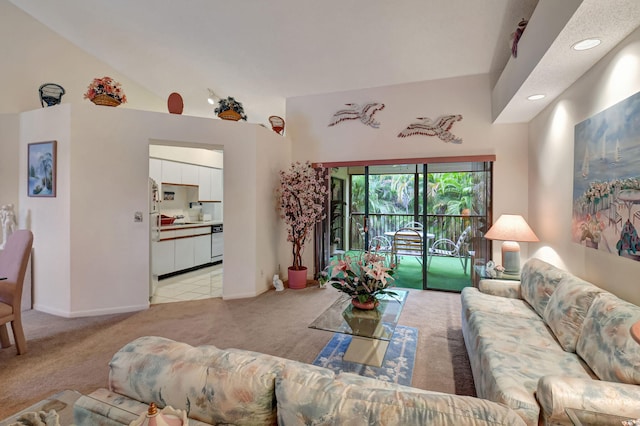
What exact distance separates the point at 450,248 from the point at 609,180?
8.55 feet

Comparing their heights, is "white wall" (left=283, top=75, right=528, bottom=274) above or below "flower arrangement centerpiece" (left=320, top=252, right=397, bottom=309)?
above

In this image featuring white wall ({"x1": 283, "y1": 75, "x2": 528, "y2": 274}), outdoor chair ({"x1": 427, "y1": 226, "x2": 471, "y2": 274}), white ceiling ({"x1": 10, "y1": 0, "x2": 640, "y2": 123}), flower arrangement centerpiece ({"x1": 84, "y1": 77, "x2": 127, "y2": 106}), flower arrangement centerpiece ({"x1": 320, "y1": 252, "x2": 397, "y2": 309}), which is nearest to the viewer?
flower arrangement centerpiece ({"x1": 320, "y1": 252, "x2": 397, "y2": 309})

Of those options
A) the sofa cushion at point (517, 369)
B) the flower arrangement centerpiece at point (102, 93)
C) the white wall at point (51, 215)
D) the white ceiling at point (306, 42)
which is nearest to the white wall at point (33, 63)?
the white ceiling at point (306, 42)

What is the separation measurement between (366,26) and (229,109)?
2.10 m

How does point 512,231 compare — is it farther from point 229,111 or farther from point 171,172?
point 171,172

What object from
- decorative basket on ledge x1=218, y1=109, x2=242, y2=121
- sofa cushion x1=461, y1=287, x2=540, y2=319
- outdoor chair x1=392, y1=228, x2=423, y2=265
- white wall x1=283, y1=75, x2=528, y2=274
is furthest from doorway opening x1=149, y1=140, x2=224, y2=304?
sofa cushion x1=461, y1=287, x2=540, y2=319

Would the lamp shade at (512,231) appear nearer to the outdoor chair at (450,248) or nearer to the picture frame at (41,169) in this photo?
the outdoor chair at (450,248)

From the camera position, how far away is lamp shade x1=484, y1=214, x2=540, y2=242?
3.29 metres

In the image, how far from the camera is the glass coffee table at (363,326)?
90.2 inches

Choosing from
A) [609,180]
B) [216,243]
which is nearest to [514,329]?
[609,180]

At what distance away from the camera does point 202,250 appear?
19.5 feet

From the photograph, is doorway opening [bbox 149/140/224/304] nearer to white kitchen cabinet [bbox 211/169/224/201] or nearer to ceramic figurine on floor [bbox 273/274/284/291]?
white kitchen cabinet [bbox 211/169/224/201]

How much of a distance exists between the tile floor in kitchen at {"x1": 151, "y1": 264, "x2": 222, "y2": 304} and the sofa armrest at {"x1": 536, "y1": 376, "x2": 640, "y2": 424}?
154 inches

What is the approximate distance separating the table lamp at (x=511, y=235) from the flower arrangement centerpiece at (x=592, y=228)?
0.79 meters
